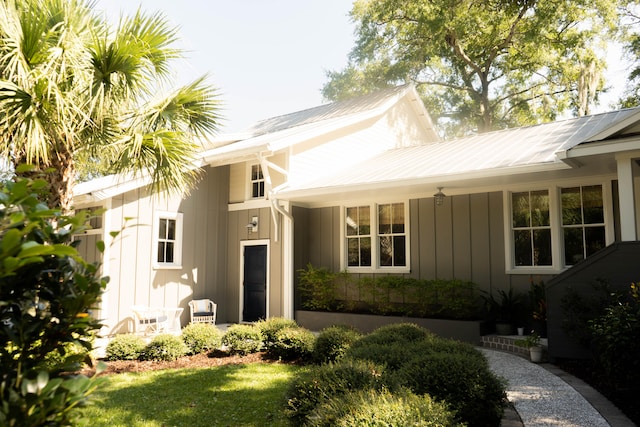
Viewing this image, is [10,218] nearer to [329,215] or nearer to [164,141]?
[164,141]

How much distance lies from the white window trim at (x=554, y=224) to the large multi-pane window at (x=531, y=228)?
11cm

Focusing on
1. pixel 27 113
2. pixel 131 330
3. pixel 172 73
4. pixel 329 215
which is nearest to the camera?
pixel 27 113

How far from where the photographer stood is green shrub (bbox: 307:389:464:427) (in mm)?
2961

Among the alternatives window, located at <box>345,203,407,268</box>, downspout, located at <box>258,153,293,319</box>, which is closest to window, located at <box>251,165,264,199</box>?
downspout, located at <box>258,153,293,319</box>

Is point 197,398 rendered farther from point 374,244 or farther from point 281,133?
point 281,133

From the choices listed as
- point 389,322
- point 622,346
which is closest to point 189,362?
point 389,322

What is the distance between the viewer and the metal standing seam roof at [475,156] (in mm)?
8586

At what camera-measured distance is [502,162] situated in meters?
8.53

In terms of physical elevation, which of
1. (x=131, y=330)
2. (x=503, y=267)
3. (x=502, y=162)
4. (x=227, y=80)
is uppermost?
(x=227, y=80)

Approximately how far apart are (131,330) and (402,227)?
6237 millimetres

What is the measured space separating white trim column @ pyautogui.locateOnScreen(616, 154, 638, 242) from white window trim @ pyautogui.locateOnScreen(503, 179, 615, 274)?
204 centimetres

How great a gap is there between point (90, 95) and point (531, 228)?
7761 millimetres

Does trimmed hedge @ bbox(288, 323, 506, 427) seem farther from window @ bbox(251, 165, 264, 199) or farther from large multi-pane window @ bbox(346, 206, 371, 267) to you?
window @ bbox(251, 165, 264, 199)

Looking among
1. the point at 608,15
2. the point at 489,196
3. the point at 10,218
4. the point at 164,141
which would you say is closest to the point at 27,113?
the point at 164,141
